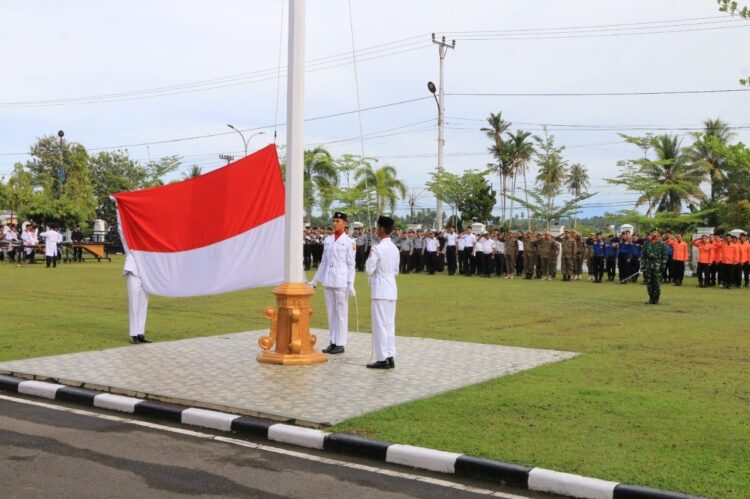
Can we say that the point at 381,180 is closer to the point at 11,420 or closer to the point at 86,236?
the point at 86,236

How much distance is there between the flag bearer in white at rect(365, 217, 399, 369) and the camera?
10320mm

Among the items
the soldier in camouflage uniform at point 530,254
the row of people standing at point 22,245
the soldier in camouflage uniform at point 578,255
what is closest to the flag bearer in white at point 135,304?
the soldier in camouflage uniform at point 530,254

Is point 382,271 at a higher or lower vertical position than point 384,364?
higher

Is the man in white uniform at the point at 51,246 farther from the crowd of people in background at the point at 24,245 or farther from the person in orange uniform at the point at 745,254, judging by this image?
the person in orange uniform at the point at 745,254

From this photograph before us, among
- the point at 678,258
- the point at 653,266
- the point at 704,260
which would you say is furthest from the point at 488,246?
the point at 653,266

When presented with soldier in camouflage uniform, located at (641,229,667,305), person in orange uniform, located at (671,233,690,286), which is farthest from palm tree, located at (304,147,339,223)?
soldier in camouflage uniform, located at (641,229,667,305)

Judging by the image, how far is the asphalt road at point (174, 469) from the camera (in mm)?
5754

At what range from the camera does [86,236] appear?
56750 mm

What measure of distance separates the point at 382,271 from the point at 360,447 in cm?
397

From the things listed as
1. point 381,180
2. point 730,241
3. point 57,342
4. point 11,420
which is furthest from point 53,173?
point 11,420

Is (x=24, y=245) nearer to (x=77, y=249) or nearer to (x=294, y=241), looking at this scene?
(x=77, y=249)

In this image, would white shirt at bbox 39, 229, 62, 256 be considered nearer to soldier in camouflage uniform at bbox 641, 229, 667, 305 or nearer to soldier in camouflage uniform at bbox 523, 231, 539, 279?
soldier in camouflage uniform at bbox 523, 231, 539, 279

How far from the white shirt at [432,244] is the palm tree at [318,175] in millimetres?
23548

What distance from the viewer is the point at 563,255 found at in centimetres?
3048
